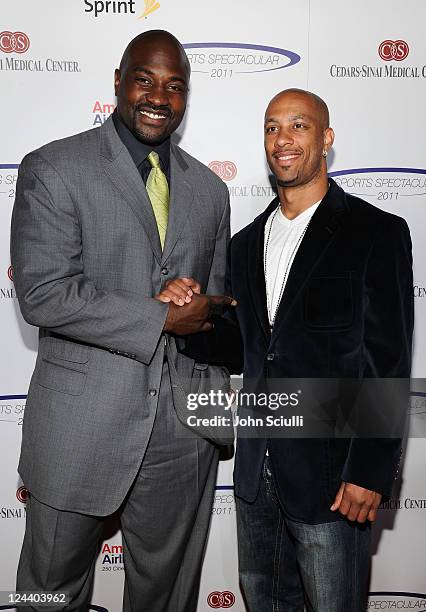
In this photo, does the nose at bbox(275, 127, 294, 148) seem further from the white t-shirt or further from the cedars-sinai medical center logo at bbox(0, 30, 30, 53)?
the cedars-sinai medical center logo at bbox(0, 30, 30, 53)

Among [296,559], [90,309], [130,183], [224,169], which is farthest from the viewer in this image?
[224,169]

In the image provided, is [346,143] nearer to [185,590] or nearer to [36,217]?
[36,217]

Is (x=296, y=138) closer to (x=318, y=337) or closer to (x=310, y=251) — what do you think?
(x=310, y=251)

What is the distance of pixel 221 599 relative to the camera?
2.60 metres

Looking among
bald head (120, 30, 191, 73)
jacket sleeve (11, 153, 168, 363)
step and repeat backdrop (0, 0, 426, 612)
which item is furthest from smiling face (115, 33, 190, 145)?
step and repeat backdrop (0, 0, 426, 612)

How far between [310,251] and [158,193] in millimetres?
455

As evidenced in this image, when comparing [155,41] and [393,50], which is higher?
[393,50]

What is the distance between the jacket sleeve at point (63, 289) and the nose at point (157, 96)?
33 cm

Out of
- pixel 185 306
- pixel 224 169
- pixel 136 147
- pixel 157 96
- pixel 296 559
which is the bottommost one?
pixel 296 559

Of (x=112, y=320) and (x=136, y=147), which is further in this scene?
(x=136, y=147)

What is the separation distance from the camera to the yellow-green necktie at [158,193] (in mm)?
1803

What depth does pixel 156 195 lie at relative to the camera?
1.81 metres

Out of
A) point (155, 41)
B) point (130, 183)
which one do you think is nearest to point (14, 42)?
point (155, 41)

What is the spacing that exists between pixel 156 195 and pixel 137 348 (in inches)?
17.4
